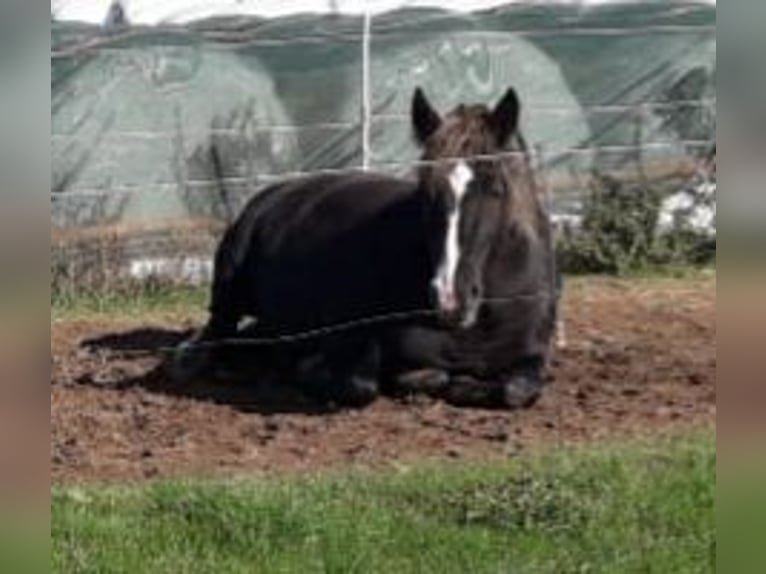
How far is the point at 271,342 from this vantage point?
25.1 feet

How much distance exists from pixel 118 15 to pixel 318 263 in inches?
77.9

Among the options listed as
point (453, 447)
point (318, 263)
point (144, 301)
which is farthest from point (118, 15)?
point (453, 447)

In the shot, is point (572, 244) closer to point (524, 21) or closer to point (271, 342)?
point (524, 21)

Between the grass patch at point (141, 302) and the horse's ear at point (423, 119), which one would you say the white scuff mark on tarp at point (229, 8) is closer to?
the grass patch at point (141, 302)

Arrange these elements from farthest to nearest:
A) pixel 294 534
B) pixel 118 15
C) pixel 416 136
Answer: pixel 118 15 → pixel 416 136 → pixel 294 534

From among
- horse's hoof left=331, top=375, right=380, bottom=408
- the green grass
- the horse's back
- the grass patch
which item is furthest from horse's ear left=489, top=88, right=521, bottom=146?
the grass patch

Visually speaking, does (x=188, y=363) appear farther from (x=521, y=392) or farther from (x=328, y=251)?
(x=521, y=392)

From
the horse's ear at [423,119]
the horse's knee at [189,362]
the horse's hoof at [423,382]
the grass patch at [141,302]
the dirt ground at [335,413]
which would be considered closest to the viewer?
the dirt ground at [335,413]

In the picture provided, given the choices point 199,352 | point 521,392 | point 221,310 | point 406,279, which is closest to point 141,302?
point 221,310

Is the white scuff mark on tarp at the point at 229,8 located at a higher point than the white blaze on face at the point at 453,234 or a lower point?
higher

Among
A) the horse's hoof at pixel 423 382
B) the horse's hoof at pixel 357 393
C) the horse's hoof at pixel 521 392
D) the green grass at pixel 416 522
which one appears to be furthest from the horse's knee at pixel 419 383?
the green grass at pixel 416 522

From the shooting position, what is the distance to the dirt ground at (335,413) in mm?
6246

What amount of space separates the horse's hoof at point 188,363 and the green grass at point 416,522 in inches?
74.8

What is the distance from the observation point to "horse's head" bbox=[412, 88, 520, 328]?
6.67 m
